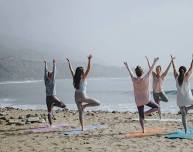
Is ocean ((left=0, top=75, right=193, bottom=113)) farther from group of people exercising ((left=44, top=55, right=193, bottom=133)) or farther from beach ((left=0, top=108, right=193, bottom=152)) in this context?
group of people exercising ((left=44, top=55, right=193, bottom=133))

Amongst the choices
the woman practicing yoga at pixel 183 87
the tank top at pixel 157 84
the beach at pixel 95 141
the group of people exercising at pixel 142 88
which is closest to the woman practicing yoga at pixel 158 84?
the tank top at pixel 157 84

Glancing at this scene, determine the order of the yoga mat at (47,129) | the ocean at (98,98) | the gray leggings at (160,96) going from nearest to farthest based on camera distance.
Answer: the yoga mat at (47,129) → the gray leggings at (160,96) → the ocean at (98,98)

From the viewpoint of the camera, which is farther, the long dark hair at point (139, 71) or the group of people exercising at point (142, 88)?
the long dark hair at point (139, 71)

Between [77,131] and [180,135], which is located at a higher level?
[77,131]

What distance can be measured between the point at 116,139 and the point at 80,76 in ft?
8.56

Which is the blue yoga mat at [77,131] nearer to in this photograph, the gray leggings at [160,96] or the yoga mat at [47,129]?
the yoga mat at [47,129]

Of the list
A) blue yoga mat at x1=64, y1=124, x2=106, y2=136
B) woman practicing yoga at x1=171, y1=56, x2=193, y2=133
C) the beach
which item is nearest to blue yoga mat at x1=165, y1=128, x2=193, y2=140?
the beach

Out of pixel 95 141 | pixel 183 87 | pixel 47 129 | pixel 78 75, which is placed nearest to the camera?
pixel 95 141

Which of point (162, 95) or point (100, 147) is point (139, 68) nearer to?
point (100, 147)

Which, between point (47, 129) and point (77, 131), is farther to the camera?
point (47, 129)

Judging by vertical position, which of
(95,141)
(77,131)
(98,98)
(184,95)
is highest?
(98,98)

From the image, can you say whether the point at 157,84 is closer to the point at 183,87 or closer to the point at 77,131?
the point at 77,131

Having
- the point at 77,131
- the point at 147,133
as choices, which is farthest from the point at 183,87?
the point at 77,131

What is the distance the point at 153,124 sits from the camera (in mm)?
15523
